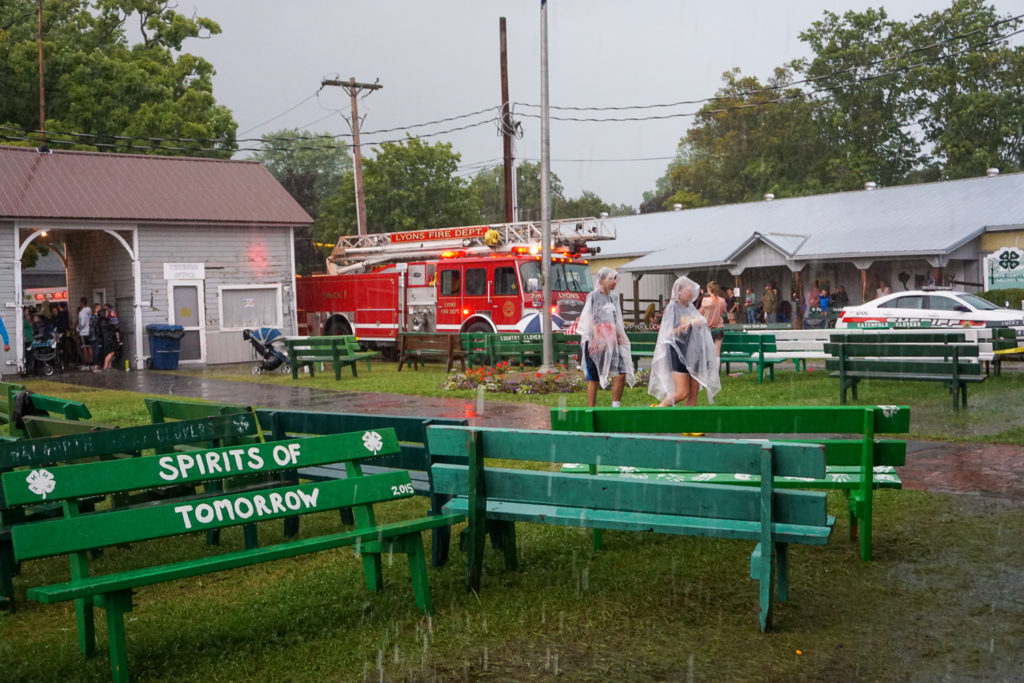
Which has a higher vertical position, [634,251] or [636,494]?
[634,251]

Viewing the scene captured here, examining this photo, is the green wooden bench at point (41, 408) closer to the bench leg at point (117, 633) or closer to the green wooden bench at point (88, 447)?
the green wooden bench at point (88, 447)

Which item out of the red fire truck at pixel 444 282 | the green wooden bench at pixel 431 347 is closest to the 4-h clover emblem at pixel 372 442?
the green wooden bench at pixel 431 347

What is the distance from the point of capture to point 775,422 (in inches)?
214

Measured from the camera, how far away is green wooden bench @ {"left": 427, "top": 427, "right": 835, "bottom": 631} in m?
4.62

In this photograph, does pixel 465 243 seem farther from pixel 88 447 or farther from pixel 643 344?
pixel 88 447

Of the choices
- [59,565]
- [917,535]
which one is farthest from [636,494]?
[59,565]

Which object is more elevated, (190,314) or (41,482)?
(190,314)

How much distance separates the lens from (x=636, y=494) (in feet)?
16.3

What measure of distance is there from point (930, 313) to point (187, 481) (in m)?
20.0

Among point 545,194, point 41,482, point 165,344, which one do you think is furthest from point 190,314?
point 41,482

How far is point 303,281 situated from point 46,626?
2683cm

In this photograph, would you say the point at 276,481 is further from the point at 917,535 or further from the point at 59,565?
the point at 917,535

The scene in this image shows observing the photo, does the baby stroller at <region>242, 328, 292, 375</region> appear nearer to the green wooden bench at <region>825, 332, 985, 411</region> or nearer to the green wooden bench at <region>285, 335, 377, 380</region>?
the green wooden bench at <region>285, 335, 377, 380</region>

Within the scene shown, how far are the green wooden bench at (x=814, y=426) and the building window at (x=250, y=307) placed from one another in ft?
78.8
